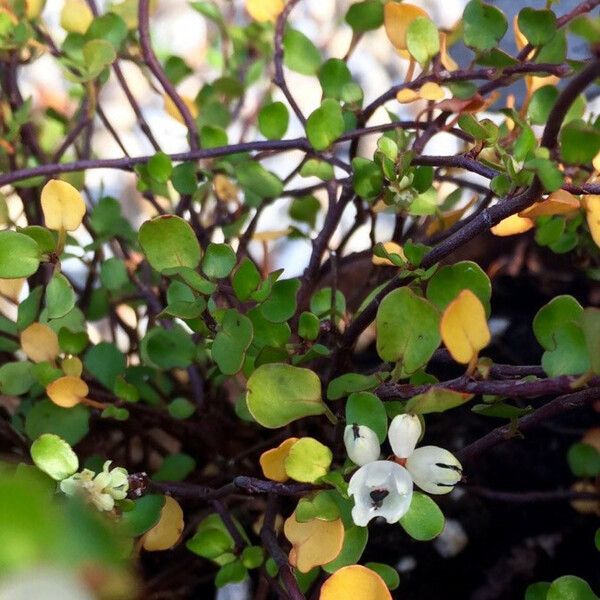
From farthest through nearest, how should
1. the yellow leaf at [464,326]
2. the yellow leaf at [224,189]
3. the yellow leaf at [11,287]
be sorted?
the yellow leaf at [224,189], the yellow leaf at [11,287], the yellow leaf at [464,326]

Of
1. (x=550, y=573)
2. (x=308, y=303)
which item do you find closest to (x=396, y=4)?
(x=308, y=303)

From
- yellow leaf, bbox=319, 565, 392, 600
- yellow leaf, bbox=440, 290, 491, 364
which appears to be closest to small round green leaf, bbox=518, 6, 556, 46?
yellow leaf, bbox=440, 290, 491, 364

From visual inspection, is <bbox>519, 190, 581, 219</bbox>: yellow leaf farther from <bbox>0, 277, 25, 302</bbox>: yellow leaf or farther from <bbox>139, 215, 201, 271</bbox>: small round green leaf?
<bbox>0, 277, 25, 302</bbox>: yellow leaf

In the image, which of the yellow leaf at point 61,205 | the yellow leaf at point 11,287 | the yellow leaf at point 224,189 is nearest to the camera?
the yellow leaf at point 61,205

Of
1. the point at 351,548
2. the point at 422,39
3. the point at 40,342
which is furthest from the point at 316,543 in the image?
the point at 422,39

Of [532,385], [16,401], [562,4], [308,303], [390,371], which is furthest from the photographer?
[562,4]

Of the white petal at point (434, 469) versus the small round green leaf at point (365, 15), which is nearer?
the white petal at point (434, 469)

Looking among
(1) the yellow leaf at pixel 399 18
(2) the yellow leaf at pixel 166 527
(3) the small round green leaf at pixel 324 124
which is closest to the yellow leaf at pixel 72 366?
(2) the yellow leaf at pixel 166 527

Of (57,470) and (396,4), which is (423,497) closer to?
(57,470)

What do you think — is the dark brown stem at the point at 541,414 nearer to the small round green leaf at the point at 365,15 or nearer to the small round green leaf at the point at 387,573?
the small round green leaf at the point at 387,573

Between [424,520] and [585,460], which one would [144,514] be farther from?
[585,460]
